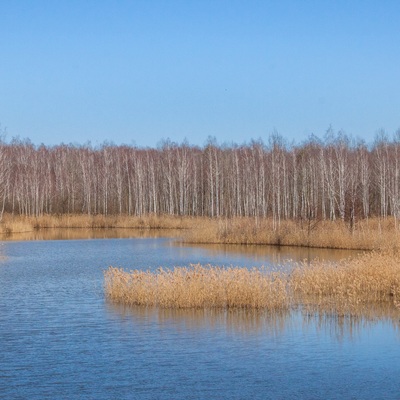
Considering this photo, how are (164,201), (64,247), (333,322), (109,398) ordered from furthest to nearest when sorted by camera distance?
(164,201) → (64,247) → (333,322) → (109,398)

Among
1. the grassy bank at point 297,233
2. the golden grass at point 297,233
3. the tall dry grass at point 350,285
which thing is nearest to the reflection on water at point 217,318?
the tall dry grass at point 350,285

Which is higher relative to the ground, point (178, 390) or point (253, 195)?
point (253, 195)

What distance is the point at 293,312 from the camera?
16734mm

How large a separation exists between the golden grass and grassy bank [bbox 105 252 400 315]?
13.6 m

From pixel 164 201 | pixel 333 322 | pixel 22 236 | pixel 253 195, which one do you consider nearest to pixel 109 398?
pixel 333 322

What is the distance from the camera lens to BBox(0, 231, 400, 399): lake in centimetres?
1084

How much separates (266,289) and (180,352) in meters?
4.76

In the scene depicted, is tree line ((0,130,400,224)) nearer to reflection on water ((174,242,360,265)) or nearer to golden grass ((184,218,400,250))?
golden grass ((184,218,400,250))

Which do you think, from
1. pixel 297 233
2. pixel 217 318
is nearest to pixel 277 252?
pixel 297 233

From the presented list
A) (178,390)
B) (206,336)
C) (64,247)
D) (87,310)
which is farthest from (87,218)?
(178,390)

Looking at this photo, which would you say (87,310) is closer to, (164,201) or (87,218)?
(87,218)

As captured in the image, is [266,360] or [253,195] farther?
[253,195]

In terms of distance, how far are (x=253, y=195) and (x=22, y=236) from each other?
20.5m

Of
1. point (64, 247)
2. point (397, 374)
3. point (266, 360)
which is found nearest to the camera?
point (397, 374)
